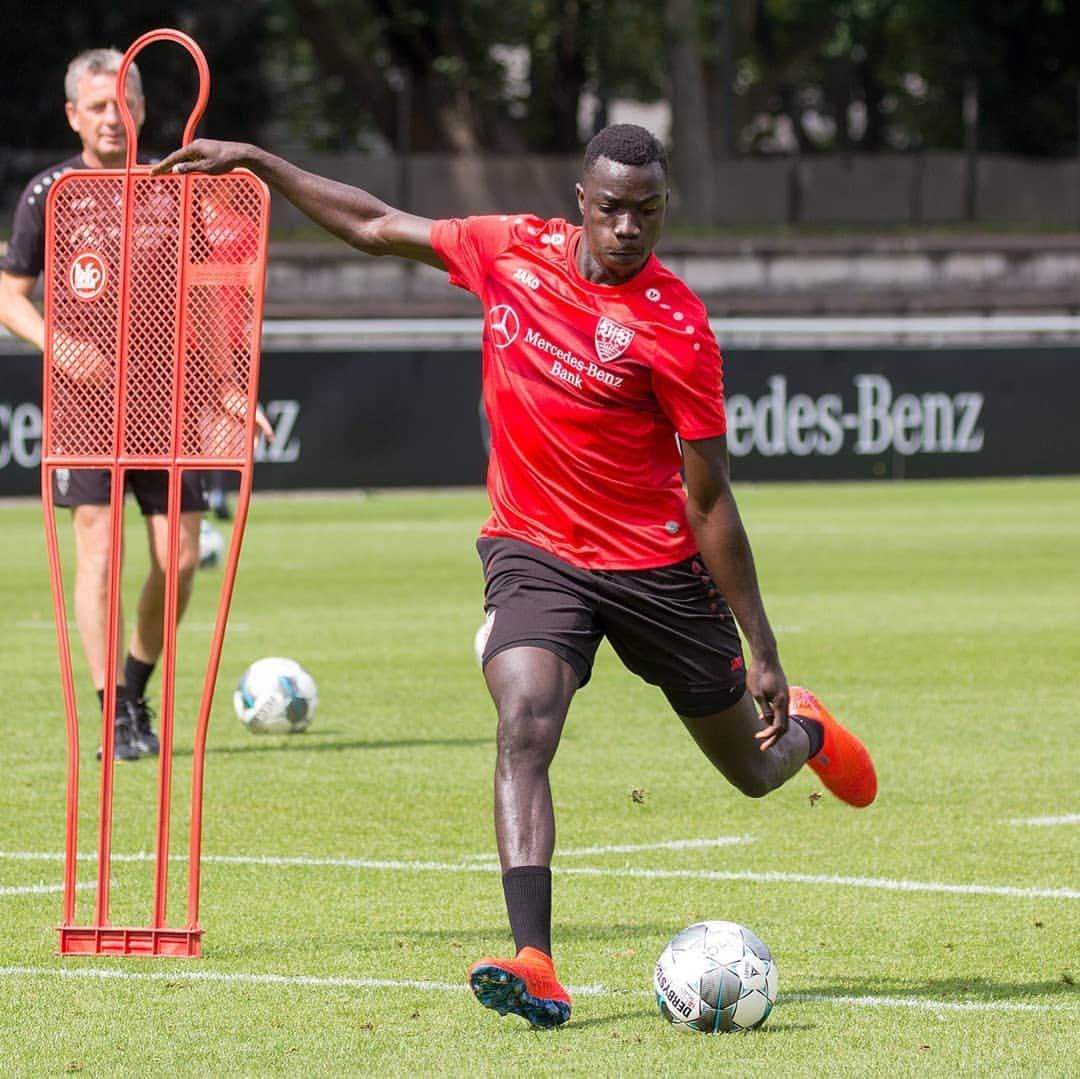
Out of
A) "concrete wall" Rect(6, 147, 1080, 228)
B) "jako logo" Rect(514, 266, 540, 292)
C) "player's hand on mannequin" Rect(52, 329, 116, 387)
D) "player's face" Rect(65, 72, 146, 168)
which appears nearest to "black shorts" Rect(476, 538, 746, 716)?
"jako logo" Rect(514, 266, 540, 292)

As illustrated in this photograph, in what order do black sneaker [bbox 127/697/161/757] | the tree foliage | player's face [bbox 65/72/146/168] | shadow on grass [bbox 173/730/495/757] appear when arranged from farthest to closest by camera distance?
the tree foliage
shadow on grass [bbox 173/730/495/757]
black sneaker [bbox 127/697/161/757]
player's face [bbox 65/72/146/168]

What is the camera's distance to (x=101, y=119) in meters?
9.11

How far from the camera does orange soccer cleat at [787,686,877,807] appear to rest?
7363 mm

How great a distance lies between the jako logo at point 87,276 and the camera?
6.39 m

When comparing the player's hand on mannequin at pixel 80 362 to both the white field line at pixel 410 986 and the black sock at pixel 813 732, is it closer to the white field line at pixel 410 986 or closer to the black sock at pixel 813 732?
the white field line at pixel 410 986

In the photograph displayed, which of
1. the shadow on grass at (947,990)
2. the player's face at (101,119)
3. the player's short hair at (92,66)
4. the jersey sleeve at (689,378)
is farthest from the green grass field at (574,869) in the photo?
the player's short hair at (92,66)

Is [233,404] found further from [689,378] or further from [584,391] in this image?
[689,378]

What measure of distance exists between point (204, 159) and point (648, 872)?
270 cm

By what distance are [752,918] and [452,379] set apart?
18925mm

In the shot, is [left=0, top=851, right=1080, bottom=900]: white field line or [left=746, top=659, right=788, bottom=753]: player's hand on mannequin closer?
[left=746, top=659, right=788, bottom=753]: player's hand on mannequin

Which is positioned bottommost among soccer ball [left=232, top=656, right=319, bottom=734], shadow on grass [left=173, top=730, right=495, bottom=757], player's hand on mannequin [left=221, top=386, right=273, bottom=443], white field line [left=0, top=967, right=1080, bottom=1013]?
shadow on grass [left=173, top=730, right=495, bottom=757]

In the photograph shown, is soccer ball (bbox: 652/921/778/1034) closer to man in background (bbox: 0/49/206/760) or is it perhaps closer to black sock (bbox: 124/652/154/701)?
man in background (bbox: 0/49/206/760)

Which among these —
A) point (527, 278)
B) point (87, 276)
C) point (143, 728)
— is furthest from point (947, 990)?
point (143, 728)

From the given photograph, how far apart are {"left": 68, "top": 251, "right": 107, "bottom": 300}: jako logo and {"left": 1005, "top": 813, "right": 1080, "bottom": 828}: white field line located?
375cm
